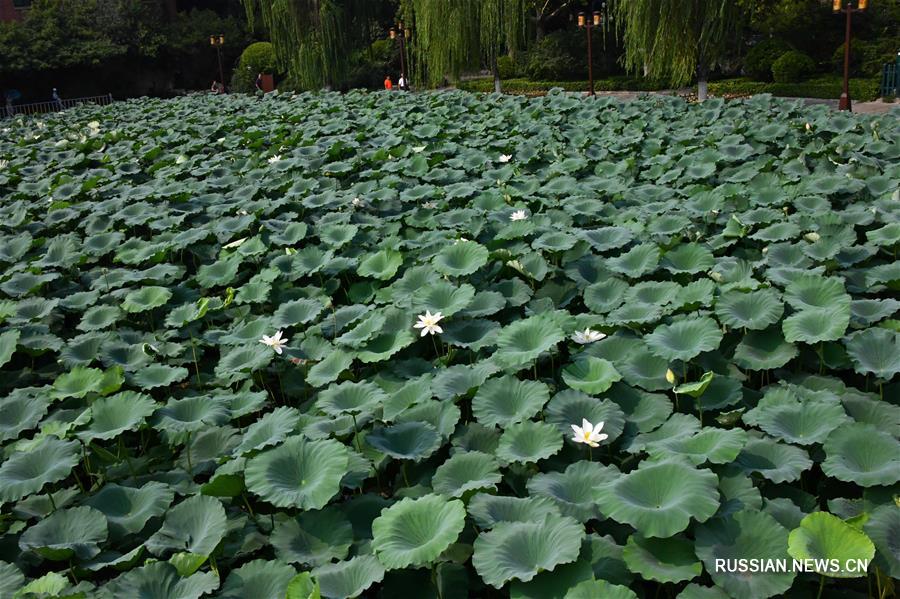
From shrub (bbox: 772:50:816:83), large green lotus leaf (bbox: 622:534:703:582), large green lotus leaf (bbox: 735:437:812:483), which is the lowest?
large green lotus leaf (bbox: 622:534:703:582)

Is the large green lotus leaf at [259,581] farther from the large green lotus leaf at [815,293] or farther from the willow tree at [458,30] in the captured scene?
the willow tree at [458,30]

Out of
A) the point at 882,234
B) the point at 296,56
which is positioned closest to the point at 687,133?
the point at 882,234

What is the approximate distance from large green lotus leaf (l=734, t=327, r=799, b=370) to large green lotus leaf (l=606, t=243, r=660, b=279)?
0.56 meters

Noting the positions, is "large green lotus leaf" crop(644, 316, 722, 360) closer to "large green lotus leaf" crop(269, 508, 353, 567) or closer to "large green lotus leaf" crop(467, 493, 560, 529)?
"large green lotus leaf" crop(467, 493, 560, 529)

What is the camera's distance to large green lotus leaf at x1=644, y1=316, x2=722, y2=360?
2.16 metres

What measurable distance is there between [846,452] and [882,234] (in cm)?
158

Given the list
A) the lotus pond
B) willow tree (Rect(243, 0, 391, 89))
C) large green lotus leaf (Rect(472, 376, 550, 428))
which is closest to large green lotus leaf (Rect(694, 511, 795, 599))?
the lotus pond

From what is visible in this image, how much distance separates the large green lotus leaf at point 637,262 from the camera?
282 centimetres

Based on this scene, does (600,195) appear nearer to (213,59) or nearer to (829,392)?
(829,392)

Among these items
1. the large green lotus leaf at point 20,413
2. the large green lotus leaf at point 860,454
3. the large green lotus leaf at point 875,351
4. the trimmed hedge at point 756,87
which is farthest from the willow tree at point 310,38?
the large green lotus leaf at point 860,454

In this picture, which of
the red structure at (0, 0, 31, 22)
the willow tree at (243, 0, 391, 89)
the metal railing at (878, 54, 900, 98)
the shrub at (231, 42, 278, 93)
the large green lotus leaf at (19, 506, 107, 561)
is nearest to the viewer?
the large green lotus leaf at (19, 506, 107, 561)

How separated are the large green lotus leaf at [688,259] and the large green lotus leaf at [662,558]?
5.02ft

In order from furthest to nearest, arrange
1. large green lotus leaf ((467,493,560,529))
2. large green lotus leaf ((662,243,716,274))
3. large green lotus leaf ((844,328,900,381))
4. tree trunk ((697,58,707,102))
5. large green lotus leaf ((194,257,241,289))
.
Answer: tree trunk ((697,58,707,102)) → large green lotus leaf ((194,257,241,289)) → large green lotus leaf ((662,243,716,274)) → large green lotus leaf ((844,328,900,381)) → large green lotus leaf ((467,493,560,529))

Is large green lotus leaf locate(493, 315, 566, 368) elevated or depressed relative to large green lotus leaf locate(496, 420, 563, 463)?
elevated
